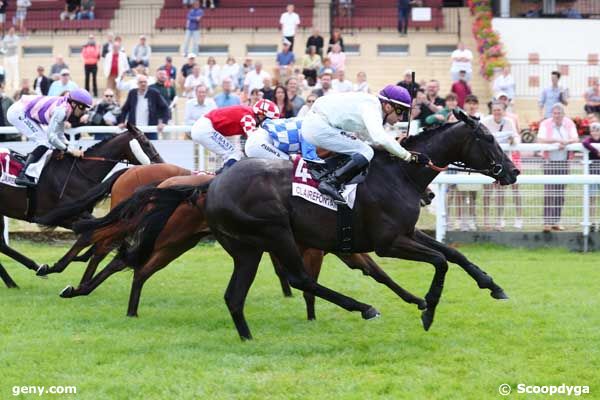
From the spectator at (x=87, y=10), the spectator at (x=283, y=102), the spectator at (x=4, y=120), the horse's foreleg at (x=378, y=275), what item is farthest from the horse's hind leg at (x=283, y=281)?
the spectator at (x=87, y=10)

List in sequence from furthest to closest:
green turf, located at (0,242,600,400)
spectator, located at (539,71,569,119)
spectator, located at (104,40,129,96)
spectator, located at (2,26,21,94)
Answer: spectator, located at (2,26,21,94)
spectator, located at (104,40,129,96)
spectator, located at (539,71,569,119)
green turf, located at (0,242,600,400)

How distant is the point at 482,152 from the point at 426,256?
1071 mm

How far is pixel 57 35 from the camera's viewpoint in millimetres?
28312

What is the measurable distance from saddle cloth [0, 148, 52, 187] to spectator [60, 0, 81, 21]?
63.3 feet

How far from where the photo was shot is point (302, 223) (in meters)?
8.10

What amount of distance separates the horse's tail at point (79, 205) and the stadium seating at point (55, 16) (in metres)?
19.4

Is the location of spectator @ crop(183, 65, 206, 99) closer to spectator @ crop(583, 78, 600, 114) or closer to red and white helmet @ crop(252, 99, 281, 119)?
spectator @ crop(583, 78, 600, 114)

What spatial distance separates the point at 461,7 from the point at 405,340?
2166 centimetres

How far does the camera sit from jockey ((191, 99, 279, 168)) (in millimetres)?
10222

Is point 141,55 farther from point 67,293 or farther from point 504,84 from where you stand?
point 67,293

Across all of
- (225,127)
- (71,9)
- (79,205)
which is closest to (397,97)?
(225,127)

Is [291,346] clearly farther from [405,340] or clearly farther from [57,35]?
[57,35]

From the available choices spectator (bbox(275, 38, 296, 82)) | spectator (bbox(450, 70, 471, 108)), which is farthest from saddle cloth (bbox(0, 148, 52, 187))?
spectator (bbox(275, 38, 296, 82))

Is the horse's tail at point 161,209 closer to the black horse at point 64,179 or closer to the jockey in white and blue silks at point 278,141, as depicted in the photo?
the jockey in white and blue silks at point 278,141
